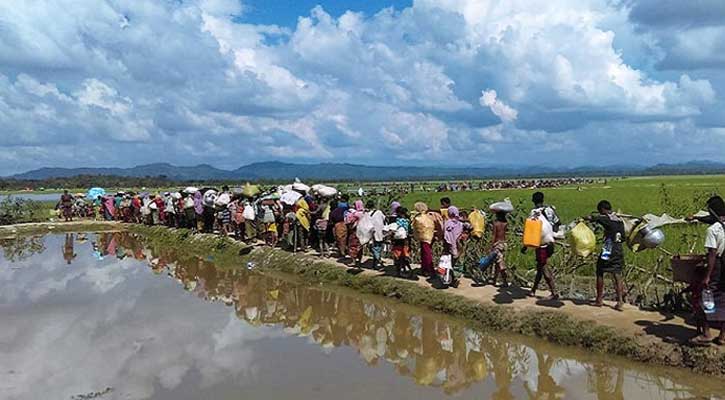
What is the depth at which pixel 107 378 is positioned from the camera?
22.4ft

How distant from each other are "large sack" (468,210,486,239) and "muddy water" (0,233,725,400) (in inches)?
71.9

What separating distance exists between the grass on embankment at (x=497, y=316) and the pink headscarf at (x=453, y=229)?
91 centimetres

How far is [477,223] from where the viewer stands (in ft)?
34.8

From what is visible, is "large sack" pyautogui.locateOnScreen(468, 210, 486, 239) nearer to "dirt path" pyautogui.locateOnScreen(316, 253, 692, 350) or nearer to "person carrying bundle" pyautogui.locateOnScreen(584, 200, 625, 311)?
"dirt path" pyautogui.locateOnScreen(316, 253, 692, 350)

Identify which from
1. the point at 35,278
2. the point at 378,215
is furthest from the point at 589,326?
the point at 35,278

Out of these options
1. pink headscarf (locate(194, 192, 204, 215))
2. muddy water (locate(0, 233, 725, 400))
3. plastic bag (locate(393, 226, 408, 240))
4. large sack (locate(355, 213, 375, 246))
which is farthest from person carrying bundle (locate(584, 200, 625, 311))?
pink headscarf (locate(194, 192, 204, 215))

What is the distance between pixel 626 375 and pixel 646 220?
2.41 meters

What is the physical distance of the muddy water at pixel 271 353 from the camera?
6.45m

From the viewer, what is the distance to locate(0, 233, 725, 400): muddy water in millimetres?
6453

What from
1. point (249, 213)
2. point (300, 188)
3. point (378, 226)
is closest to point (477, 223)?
point (378, 226)

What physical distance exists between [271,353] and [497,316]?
132 inches

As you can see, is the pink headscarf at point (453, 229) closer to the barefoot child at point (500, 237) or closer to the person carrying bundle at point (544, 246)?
the barefoot child at point (500, 237)

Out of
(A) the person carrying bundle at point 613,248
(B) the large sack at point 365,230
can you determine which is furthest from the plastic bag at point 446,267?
(A) the person carrying bundle at point 613,248

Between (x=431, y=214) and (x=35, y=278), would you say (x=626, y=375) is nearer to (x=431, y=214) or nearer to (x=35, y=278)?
(x=431, y=214)
